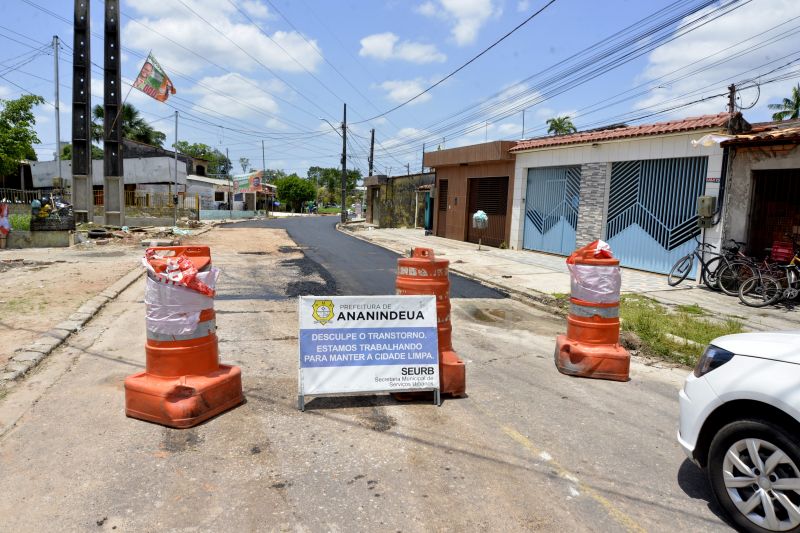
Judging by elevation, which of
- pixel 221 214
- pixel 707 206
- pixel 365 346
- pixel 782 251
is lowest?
pixel 365 346

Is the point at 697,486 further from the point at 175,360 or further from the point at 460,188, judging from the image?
the point at 460,188

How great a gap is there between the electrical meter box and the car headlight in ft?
34.4

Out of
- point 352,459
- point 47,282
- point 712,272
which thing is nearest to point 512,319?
point 352,459

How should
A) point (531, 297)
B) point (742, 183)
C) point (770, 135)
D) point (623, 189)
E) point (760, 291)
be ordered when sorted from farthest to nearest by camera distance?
point (623, 189), point (742, 183), point (531, 297), point (770, 135), point (760, 291)

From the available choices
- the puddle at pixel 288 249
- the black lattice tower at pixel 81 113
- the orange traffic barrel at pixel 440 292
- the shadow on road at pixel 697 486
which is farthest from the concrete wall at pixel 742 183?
the black lattice tower at pixel 81 113

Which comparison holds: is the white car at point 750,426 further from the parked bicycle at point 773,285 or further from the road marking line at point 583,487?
the parked bicycle at point 773,285

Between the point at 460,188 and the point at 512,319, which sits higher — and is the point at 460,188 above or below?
above

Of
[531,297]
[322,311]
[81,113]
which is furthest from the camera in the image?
[81,113]

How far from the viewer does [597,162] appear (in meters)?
17.0

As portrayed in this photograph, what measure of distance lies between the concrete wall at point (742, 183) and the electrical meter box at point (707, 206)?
1.02 feet

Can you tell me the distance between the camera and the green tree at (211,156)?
96062 mm

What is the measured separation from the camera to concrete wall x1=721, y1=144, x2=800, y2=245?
11875 mm

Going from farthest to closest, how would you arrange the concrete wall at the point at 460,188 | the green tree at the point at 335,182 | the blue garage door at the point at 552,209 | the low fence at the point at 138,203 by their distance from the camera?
the green tree at the point at 335,182, the low fence at the point at 138,203, the concrete wall at the point at 460,188, the blue garage door at the point at 552,209

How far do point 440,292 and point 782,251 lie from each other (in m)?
9.50
